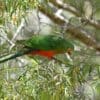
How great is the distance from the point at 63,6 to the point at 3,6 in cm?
79

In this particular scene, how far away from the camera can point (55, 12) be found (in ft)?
6.32

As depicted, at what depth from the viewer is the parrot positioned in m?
1.14

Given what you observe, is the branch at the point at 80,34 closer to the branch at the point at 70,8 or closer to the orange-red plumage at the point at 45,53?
the branch at the point at 70,8

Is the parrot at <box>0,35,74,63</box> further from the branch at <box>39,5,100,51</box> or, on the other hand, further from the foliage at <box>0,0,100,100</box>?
the branch at <box>39,5,100,51</box>

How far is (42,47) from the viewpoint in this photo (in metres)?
1.16

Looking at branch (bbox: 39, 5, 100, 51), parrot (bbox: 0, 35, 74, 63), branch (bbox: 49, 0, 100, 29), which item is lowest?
branch (bbox: 39, 5, 100, 51)

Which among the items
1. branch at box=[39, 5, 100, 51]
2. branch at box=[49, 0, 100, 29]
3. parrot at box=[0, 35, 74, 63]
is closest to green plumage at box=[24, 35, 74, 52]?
parrot at box=[0, 35, 74, 63]

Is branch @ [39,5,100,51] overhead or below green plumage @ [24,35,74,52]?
below

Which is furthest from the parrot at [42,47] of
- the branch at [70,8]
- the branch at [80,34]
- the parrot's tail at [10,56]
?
the branch at [70,8]

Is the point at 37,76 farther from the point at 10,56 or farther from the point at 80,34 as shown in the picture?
A: the point at 80,34

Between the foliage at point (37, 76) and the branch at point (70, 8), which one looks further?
the branch at point (70, 8)

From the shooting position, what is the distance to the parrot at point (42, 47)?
1.14m

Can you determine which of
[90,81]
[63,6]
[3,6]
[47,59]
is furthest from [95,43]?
[3,6]

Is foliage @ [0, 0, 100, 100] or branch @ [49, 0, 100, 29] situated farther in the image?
branch @ [49, 0, 100, 29]
